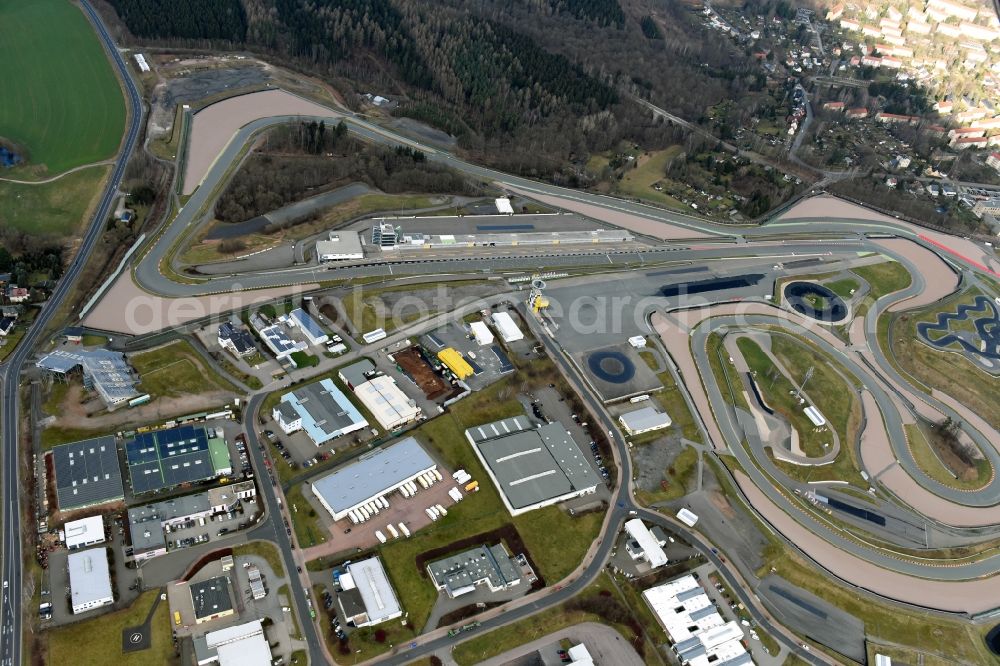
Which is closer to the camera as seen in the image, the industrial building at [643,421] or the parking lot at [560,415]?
the parking lot at [560,415]

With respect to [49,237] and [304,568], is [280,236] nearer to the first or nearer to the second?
[49,237]

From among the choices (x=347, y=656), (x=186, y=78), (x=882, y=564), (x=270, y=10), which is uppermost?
(x=270, y=10)

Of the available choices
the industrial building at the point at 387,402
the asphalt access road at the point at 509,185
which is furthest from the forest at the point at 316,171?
the industrial building at the point at 387,402

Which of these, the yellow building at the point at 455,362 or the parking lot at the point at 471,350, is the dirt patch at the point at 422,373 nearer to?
the yellow building at the point at 455,362

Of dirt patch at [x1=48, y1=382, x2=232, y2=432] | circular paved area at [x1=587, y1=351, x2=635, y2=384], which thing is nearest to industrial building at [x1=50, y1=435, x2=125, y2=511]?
dirt patch at [x1=48, y1=382, x2=232, y2=432]

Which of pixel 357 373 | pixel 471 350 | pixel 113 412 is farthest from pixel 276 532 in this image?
pixel 471 350

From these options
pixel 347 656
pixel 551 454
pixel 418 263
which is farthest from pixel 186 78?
pixel 347 656

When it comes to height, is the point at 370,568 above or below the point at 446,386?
below
